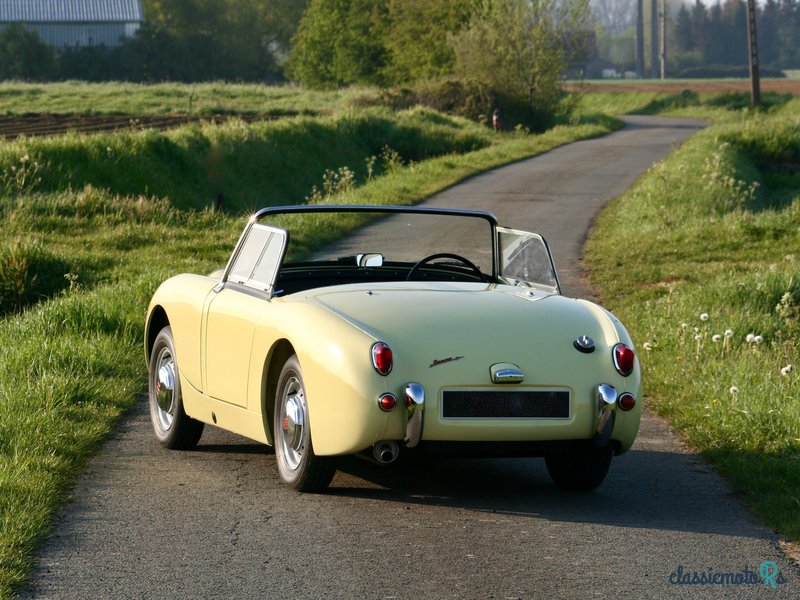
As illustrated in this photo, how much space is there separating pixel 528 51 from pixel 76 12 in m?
51.6

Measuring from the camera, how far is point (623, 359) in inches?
248

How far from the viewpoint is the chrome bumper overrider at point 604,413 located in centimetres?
615

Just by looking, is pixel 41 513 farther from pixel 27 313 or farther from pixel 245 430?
pixel 27 313

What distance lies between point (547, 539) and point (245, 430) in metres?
1.91

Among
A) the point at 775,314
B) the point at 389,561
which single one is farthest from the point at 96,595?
the point at 775,314

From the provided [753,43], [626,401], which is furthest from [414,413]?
[753,43]

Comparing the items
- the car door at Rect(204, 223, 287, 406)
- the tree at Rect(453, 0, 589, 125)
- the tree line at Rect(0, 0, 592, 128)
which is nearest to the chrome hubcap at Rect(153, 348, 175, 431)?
the car door at Rect(204, 223, 287, 406)

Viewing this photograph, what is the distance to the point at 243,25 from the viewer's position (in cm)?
12081

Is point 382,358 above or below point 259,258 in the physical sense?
below

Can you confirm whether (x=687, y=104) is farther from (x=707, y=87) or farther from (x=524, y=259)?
(x=524, y=259)

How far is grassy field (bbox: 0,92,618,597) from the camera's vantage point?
7703 millimetres

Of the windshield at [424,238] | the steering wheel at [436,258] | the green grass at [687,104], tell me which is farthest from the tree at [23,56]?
the steering wheel at [436,258]

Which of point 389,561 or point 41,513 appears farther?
point 41,513

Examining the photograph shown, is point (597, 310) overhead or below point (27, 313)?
overhead
